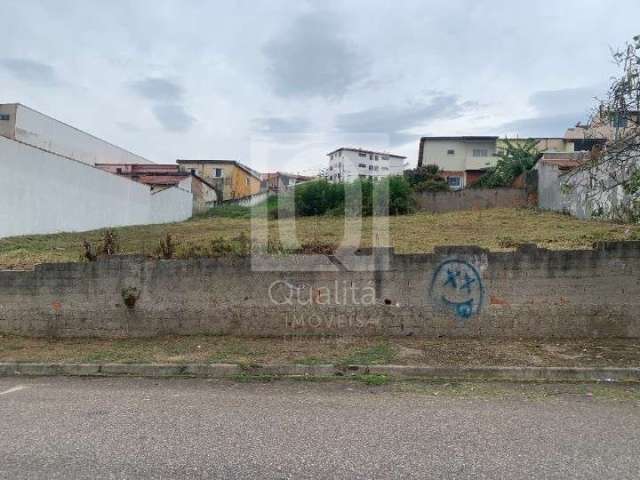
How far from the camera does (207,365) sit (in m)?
5.50

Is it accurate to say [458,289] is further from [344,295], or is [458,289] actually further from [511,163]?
[511,163]

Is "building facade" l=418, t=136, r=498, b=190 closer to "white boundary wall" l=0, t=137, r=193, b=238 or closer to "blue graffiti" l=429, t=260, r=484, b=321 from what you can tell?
"white boundary wall" l=0, t=137, r=193, b=238

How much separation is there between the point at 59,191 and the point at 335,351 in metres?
15.5

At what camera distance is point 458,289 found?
638 centimetres

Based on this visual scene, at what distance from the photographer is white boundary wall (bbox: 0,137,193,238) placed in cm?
1444

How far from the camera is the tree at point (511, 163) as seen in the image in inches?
1114

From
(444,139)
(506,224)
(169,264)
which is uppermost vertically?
(444,139)

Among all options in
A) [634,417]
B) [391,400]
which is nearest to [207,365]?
[391,400]

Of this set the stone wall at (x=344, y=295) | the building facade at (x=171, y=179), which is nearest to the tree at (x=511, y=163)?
the building facade at (x=171, y=179)

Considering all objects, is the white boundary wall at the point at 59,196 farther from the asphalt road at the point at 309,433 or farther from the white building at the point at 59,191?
the asphalt road at the point at 309,433

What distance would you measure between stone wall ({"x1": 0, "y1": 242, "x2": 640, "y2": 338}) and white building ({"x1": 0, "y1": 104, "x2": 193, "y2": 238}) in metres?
8.92

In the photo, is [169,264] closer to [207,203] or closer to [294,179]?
[294,179]

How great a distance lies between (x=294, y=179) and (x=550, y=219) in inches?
842

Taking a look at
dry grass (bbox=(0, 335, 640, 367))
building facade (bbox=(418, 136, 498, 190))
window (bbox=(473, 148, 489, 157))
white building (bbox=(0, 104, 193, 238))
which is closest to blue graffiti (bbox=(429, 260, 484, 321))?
dry grass (bbox=(0, 335, 640, 367))
